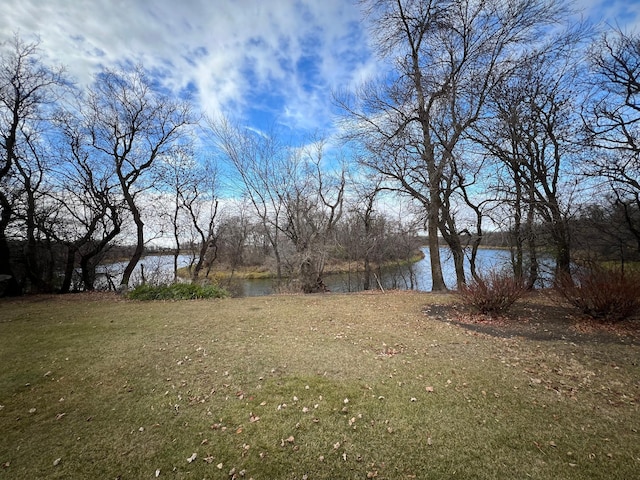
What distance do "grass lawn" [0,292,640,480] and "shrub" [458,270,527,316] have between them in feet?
2.29

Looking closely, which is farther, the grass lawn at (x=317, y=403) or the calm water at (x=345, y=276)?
the calm water at (x=345, y=276)

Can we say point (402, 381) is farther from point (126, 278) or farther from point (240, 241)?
point (240, 241)

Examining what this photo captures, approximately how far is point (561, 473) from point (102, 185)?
1488 centimetres

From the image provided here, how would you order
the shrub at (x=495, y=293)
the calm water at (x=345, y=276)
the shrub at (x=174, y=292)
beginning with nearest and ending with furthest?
the shrub at (x=495, y=293) < the shrub at (x=174, y=292) < the calm water at (x=345, y=276)

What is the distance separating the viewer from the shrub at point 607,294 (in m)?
4.85

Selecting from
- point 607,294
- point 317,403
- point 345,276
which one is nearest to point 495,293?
point 607,294

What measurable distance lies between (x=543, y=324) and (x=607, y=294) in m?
1.16

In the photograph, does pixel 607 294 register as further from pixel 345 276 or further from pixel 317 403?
pixel 345 276

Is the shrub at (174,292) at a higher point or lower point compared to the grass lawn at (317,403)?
higher

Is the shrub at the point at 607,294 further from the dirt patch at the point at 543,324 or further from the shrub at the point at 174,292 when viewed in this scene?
the shrub at the point at 174,292

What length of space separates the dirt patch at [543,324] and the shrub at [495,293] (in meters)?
0.19

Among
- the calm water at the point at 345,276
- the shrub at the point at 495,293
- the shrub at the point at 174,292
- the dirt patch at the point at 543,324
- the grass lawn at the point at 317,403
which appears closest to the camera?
the grass lawn at the point at 317,403

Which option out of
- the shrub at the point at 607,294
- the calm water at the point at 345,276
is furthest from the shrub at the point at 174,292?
the shrub at the point at 607,294

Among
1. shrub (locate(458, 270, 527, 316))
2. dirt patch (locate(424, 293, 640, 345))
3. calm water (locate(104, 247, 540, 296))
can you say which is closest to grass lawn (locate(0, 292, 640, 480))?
dirt patch (locate(424, 293, 640, 345))
